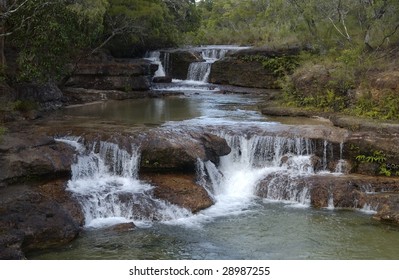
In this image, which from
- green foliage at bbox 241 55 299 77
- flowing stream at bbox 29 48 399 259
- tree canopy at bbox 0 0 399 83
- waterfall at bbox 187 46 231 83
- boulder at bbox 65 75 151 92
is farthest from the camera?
waterfall at bbox 187 46 231 83

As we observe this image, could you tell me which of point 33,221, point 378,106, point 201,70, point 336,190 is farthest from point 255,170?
point 201,70

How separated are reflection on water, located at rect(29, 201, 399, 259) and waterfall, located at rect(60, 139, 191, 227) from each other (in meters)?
0.72

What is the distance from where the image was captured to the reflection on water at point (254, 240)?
9312 millimetres

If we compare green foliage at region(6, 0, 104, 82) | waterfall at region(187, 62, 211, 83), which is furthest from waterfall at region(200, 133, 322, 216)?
waterfall at region(187, 62, 211, 83)

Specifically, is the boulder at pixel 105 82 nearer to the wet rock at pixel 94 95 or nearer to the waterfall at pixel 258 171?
the wet rock at pixel 94 95

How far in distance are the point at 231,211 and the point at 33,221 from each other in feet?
14.3

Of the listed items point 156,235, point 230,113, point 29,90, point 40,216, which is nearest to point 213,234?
point 156,235

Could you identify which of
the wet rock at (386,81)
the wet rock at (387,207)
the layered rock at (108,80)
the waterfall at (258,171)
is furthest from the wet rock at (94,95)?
the wet rock at (387,207)

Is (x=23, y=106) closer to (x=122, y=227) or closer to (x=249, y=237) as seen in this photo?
(x=122, y=227)

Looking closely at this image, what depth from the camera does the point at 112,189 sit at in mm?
12062

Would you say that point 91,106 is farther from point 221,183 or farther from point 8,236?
point 8,236

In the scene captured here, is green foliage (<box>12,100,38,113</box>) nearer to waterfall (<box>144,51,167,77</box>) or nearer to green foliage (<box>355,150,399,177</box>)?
green foliage (<box>355,150,399,177</box>)

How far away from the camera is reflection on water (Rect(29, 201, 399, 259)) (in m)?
9.31

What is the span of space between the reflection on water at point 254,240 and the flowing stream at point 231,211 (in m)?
0.02
